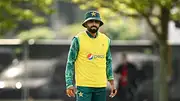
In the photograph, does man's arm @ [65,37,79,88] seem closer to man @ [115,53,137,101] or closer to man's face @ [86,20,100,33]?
man's face @ [86,20,100,33]

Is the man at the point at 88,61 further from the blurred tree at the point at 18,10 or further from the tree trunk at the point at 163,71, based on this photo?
the tree trunk at the point at 163,71

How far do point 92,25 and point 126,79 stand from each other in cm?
777

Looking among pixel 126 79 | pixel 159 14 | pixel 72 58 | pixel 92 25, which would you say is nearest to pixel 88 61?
pixel 72 58

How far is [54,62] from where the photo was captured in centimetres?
1623

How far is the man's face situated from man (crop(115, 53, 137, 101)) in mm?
7697

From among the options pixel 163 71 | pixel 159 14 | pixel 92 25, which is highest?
pixel 159 14

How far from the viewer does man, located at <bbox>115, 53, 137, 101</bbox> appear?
1570cm

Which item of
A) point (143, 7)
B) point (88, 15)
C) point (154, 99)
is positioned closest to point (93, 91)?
point (88, 15)

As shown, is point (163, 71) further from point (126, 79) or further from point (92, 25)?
point (92, 25)

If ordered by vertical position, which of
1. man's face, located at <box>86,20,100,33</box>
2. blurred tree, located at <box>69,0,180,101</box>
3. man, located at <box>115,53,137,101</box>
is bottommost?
man, located at <box>115,53,137,101</box>

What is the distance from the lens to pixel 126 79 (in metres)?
15.7

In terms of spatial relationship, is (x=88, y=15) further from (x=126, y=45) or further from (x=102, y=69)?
(x=126, y=45)

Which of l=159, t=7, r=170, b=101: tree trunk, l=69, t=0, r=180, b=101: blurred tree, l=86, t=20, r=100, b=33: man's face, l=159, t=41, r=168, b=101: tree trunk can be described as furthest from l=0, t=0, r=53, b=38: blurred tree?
l=86, t=20, r=100, b=33: man's face

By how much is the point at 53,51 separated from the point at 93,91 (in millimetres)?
8242
